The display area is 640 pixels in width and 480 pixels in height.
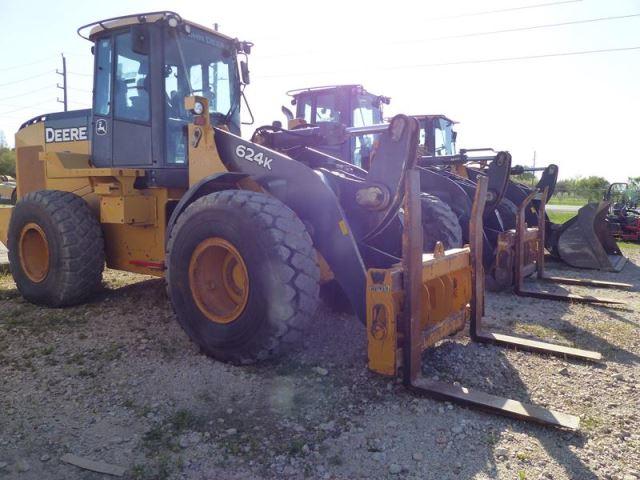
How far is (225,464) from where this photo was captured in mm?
2570

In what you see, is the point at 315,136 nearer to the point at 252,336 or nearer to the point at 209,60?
the point at 209,60

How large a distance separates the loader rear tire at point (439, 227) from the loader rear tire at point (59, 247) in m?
3.54

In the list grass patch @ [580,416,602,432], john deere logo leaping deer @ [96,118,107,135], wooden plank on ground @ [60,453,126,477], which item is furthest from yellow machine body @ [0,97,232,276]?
grass patch @ [580,416,602,432]

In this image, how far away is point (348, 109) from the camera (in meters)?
8.23

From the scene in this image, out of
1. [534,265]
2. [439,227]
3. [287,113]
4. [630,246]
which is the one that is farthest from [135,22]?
[630,246]

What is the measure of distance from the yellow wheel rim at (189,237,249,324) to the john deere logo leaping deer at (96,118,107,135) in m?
2.46

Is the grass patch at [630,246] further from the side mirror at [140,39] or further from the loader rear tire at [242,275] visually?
the side mirror at [140,39]

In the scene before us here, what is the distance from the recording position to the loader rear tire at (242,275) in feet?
10.9

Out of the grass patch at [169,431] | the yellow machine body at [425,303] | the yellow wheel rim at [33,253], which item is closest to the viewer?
the grass patch at [169,431]

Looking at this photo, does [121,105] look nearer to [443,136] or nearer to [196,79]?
[196,79]

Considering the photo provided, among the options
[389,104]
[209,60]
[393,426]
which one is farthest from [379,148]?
[389,104]

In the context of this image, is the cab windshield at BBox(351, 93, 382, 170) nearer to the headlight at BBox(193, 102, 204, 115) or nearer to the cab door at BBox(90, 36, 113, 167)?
the cab door at BBox(90, 36, 113, 167)

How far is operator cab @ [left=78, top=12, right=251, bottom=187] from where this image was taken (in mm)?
4984

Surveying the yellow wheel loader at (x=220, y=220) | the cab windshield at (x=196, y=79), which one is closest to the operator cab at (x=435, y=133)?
the cab windshield at (x=196, y=79)
